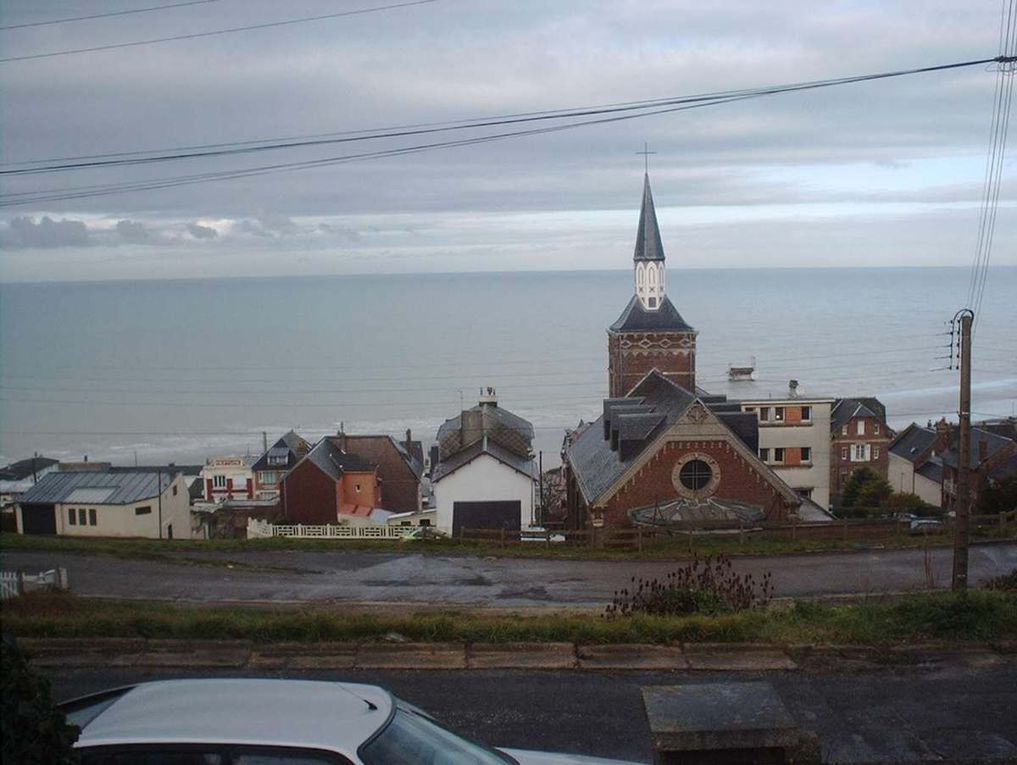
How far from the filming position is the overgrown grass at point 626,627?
34.2ft

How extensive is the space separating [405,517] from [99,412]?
6320cm

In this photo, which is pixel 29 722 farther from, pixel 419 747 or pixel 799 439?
pixel 799 439

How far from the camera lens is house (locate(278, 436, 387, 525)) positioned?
164 ft

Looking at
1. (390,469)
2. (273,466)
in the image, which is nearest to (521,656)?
(390,469)

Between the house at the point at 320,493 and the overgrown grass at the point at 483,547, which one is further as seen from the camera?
the house at the point at 320,493

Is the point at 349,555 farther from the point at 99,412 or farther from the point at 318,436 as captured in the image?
the point at 99,412

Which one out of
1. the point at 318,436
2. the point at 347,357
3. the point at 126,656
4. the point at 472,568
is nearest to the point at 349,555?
the point at 472,568

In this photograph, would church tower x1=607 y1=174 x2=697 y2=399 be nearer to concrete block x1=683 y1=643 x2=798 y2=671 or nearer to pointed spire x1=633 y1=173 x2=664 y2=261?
pointed spire x1=633 y1=173 x2=664 y2=261

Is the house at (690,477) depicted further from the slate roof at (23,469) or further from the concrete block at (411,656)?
the slate roof at (23,469)

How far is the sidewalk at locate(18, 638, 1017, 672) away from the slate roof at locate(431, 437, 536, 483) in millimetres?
→ 33234

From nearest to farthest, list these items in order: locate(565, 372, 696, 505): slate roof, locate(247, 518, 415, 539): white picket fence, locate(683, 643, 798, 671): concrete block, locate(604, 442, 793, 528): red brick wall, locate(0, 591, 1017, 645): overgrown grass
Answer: locate(683, 643, 798, 671): concrete block → locate(0, 591, 1017, 645): overgrown grass → locate(604, 442, 793, 528): red brick wall → locate(565, 372, 696, 505): slate roof → locate(247, 518, 415, 539): white picket fence

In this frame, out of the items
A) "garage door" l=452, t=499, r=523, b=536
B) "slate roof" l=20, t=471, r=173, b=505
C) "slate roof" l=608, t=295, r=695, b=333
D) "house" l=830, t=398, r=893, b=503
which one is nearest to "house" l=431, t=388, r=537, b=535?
"garage door" l=452, t=499, r=523, b=536

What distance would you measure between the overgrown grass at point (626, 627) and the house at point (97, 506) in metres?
29.8

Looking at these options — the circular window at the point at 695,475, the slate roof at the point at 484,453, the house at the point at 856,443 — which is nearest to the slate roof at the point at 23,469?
the slate roof at the point at 484,453
